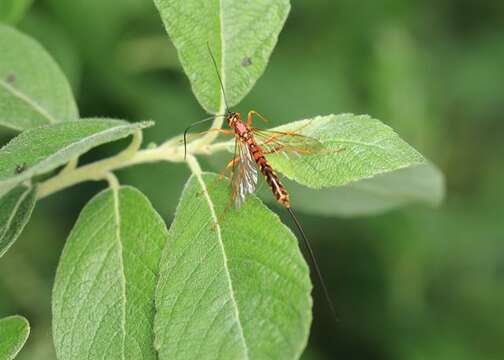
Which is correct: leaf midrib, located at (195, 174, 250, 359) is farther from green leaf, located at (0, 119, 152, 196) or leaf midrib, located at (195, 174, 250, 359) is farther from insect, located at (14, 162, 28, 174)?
insect, located at (14, 162, 28, 174)

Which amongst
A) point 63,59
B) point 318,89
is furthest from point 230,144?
point 318,89

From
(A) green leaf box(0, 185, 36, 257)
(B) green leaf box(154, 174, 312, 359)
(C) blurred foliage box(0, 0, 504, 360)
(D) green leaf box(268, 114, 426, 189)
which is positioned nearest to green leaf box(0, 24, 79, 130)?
(A) green leaf box(0, 185, 36, 257)

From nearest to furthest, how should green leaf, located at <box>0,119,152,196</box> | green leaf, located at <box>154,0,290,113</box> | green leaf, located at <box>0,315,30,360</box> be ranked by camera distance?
1. green leaf, located at <box>0,119,152,196</box>
2. green leaf, located at <box>0,315,30,360</box>
3. green leaf, located at <box>154,0,290,113</box>

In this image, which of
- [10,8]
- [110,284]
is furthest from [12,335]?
[10,8]

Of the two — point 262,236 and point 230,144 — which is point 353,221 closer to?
point 230,144

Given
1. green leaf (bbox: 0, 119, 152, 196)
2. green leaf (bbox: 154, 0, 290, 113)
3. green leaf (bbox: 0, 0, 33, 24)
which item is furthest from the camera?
green leaf (bbox: 0, 0, 33, 24)

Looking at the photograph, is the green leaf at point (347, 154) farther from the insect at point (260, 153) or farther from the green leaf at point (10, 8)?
the green leaf at point (10, 8)

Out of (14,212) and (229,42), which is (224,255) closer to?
(14,212)
